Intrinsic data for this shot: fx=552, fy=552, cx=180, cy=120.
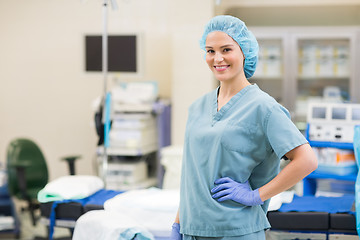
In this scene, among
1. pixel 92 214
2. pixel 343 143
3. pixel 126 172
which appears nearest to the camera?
pixel 92 214

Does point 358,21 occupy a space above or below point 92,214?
above

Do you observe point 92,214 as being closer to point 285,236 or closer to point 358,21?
point 285,236

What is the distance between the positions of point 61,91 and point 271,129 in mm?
4369

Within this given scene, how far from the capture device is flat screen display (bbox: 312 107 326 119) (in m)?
3.43

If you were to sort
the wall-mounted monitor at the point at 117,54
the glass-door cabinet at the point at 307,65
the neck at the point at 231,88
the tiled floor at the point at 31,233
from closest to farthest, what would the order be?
the neck at the point at 231,88
the tiled floor at the point at 31,233
the wall-mounted monitor at the point at 117,54
the glass-door cabinet at the point at 307,65

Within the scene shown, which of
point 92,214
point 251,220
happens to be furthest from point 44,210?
point 251,220

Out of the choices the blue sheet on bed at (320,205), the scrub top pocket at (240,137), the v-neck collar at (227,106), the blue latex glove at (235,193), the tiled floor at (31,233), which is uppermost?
the v-neck collar at (227,106)

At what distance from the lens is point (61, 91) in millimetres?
5750

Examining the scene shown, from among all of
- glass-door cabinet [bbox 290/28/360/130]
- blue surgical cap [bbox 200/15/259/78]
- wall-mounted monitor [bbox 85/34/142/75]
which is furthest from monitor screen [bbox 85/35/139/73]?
blue surgical cap [bbox 200/15/259/78]

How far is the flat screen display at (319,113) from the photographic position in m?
3.43

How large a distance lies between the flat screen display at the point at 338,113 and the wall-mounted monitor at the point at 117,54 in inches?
76.1

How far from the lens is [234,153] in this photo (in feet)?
5.49

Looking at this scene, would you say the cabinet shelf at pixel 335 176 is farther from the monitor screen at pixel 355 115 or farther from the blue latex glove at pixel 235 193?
the blue latex glove at pixel 235 193

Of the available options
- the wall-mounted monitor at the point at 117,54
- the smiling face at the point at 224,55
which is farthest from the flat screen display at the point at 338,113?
the wall-mounted monitor at the point at 117,54
